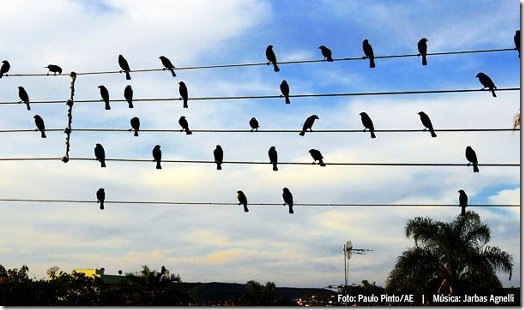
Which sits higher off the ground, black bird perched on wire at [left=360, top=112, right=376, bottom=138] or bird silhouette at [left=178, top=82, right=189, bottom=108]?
bird silhouette at [left=178, top=82, right=189, bottom=108]

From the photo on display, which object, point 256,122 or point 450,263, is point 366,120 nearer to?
point 256,122

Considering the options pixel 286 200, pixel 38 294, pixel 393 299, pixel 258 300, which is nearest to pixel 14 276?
pixel 38 294

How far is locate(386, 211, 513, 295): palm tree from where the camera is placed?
87.9 feet

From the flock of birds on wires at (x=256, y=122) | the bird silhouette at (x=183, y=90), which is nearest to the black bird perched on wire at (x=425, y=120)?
the flock of birds on wires at (x=256, y=122)

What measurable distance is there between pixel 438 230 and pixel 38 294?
57.4 ft

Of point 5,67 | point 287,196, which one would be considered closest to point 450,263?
point 287,196

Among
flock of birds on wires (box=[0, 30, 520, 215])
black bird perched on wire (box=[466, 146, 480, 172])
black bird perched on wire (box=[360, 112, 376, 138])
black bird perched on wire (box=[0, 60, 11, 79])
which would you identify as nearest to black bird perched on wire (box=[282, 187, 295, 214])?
flock of birds on wires (box=[0, 30, 520, 215])

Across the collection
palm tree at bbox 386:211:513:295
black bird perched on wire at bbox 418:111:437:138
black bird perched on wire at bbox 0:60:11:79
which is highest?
black bird perched on wire at bbox 0:60:11:79

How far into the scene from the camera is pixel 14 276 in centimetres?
3206

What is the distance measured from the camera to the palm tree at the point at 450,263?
87.9ft

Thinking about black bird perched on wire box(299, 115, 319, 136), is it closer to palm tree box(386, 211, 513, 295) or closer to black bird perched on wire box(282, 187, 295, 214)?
black bird perched on wire box(282, 187, 295, 214)

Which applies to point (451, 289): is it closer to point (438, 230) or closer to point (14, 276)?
point (438, 230)

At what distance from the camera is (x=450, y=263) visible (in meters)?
27.4

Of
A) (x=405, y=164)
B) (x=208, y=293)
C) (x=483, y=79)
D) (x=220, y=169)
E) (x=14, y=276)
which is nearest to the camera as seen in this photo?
(x=405, y=164)
